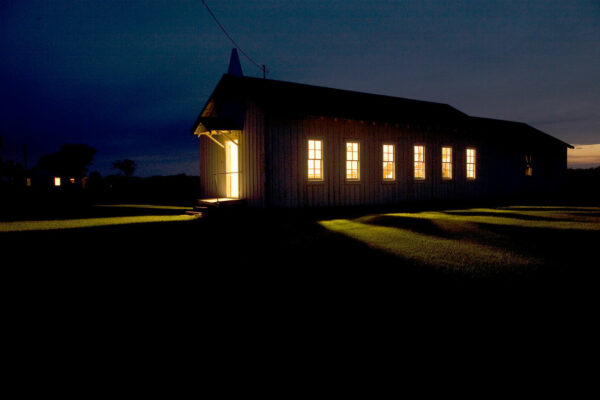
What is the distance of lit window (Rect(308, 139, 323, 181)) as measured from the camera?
523 inches

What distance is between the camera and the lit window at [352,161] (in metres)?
14.1

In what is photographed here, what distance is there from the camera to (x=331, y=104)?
14438 millimetres

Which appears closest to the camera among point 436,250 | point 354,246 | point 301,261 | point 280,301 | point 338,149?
point 280,301

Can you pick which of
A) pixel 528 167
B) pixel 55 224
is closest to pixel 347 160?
pixel 55 224

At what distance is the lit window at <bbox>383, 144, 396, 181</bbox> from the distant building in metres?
0.05

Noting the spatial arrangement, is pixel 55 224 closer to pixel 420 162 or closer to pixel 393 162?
pixel 393 162

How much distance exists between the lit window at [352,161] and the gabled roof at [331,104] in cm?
124

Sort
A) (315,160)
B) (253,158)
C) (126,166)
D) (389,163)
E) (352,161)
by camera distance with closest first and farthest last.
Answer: (253,158), (315,160), (352,161), (389,163), (126,166)

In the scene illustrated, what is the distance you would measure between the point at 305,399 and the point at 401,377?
0.69 m

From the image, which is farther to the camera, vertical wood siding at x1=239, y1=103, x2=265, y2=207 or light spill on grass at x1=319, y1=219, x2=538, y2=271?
vertical wood siding at x1=239, y1=103, x2=265, y2=207

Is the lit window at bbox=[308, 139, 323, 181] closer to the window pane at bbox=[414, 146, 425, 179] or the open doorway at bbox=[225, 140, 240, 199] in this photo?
the open doorway at bbox=[225, 140, 240, 199]

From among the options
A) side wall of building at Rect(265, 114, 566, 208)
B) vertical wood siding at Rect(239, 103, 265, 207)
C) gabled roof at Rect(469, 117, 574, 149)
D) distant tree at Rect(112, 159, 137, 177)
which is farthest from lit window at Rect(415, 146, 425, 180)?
distant tree at Rect(112, 159, 137, 177)

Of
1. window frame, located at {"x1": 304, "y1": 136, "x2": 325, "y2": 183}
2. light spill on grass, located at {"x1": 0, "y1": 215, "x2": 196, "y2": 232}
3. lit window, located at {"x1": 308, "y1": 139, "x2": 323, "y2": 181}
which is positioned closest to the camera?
light spill on grass, located at {"x1": 0, "y1": 215, "x2": 196, "y2": 232}

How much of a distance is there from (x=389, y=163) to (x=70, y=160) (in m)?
79.5
